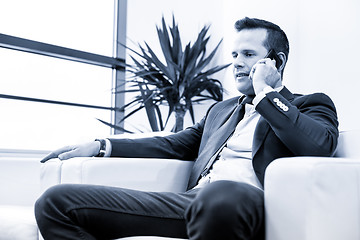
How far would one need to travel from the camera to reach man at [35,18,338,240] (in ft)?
3.47

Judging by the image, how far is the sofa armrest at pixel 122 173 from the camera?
62.2 inches

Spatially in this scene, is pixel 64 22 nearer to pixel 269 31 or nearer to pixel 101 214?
Answer: pixel 269 31

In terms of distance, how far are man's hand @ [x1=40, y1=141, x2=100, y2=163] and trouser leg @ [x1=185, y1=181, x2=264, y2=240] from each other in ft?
2.51

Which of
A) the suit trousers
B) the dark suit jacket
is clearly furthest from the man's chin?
the suit trousers

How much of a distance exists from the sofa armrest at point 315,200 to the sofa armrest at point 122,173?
754 mm

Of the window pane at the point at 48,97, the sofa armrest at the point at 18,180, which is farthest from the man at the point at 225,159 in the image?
the window pane at the point at 48,97

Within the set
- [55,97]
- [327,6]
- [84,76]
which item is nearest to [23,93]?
Answer: [55,97]

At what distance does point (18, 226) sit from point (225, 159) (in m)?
0.83

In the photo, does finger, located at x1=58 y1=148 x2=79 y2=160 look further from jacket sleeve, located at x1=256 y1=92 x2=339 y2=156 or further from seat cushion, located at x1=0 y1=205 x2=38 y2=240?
jacket sleeve, located at x1=256 y1=92 x2=339 y2=156

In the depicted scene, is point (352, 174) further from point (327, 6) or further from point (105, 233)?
point (327, 6)

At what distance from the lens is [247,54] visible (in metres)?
1.77

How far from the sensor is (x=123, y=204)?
4.27 feet

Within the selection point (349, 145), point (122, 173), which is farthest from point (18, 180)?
point (349, 145)

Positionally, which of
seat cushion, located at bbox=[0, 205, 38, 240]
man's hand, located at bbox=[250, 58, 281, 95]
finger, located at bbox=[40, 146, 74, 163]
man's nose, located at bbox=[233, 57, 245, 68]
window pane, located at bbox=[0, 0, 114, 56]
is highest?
window pane, located at bbox=[0, 0, 114, 56]
